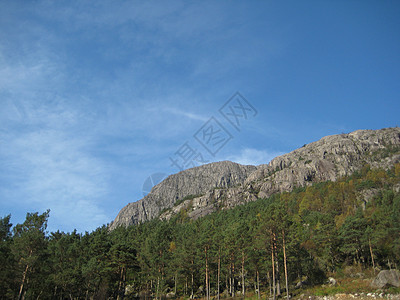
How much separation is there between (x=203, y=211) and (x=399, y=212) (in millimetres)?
119644

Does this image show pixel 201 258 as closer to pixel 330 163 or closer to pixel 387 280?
pixel 387 280

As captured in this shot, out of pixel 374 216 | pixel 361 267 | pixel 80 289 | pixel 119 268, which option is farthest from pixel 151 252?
Answer: pixel 374 216

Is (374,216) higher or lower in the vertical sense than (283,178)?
lower

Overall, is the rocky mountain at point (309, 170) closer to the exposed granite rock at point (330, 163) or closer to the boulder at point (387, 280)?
the exposed granite rock at point (330, 163)

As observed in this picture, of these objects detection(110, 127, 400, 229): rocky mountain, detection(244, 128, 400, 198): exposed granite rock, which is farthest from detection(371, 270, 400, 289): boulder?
detection(244, 128, 400, 198): exposed granite rock

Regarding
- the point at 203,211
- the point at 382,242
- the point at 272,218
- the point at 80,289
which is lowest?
the point at 80,289

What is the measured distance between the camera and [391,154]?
164125 millimetres

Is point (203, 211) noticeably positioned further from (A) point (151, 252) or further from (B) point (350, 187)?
Answer: (A) point (151, 252)

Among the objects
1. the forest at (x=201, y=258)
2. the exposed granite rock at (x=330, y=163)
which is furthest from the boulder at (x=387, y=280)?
the exposed granite rock at (x=330, y=163)

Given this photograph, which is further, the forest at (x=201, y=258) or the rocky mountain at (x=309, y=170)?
the rocky mountain at (x=309, y=170)

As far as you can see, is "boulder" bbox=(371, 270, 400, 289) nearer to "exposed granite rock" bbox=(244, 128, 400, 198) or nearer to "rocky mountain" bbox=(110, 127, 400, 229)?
"rocky mountain" bbox=(110, 127, 400, 229)

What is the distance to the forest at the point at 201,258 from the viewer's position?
38.9 metres

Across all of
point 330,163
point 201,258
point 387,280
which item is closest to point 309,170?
point 330,163

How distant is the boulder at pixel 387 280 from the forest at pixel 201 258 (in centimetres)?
996
